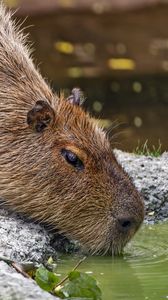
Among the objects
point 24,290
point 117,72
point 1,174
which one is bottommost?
point 24,290

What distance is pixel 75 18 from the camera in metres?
21.7

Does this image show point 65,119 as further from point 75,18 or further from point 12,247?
point 75,18

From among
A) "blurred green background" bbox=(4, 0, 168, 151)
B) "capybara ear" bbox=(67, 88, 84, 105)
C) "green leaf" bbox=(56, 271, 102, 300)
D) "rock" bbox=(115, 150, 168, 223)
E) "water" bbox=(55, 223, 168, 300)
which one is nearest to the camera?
"green leaf" bbox=(56, 271, 102, 300)

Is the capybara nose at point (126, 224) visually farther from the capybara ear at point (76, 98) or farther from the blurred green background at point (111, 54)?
the blurred green background at point (111, 54)

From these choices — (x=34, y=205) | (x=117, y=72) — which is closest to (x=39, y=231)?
(x=34, y=205)

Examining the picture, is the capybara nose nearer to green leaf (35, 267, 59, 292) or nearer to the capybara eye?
the capybara eye

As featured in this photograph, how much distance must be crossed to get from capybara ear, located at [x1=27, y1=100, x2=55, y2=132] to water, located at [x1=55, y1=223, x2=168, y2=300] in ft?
2.96

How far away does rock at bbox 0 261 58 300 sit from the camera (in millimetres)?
6137

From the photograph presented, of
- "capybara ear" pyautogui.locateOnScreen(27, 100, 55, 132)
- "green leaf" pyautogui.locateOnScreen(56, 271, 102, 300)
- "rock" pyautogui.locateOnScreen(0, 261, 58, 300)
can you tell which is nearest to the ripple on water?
"capybara ear" pyautogui.locateOnScreen(27, 100, 55, 132)

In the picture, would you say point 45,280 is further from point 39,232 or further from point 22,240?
point 39,232

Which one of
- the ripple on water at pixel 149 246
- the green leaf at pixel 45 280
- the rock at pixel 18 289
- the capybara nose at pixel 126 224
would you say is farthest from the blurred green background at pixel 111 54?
the rock at pixel 18 289

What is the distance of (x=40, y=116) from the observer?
27.5ft

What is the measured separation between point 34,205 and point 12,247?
0.61m

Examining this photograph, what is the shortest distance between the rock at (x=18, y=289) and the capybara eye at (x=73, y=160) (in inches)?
72.5
